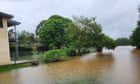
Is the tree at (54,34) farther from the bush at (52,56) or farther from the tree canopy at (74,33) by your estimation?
the bush at (52,56)

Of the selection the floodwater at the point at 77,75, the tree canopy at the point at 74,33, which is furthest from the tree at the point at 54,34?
the floodwater at the point at 77,75

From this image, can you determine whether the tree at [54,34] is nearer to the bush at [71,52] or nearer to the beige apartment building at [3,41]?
the bush at [71,52]

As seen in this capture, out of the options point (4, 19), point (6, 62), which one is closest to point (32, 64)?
point (6, 62)

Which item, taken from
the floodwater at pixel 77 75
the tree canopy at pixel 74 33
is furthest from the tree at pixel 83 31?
the floodwater at pixel 77 75

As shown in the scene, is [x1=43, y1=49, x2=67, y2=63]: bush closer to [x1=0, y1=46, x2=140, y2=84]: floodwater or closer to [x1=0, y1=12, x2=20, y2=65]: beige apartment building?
[x1=0, y1=12, x2=20, y2=65]: beige apartment building

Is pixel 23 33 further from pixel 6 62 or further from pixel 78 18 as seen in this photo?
pixel 6 62

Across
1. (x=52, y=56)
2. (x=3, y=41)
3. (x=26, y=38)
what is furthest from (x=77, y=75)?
(x=26, y=38)

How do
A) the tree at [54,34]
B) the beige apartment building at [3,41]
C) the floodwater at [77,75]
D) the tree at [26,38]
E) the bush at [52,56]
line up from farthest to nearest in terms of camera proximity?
the tree at [26,38], the tree at [54,34], the bush at [52,56], the beige apartment building at [3,41], the floodwater at [77,75]

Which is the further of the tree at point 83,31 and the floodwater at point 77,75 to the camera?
the tree at point 83,31

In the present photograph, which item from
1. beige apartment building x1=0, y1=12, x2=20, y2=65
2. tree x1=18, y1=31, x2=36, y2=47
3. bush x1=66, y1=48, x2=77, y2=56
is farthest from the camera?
tree x1=18, y1=31, x2=36, y2=47

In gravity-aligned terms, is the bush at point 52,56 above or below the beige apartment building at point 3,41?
below

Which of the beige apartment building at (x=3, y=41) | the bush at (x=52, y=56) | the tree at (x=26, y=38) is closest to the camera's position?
the beige apartment building at (x=3, y=41)

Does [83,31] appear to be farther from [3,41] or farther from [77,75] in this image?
[77,75]

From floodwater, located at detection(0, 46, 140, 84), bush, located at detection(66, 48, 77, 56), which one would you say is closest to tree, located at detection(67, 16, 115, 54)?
bush, located at detection(66, 48, 77, 56)
